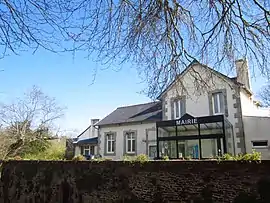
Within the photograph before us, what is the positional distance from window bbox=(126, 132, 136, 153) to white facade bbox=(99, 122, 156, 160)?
0.77ft

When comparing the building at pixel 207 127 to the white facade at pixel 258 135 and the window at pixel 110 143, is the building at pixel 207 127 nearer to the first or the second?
the white facade at pixel 258 135

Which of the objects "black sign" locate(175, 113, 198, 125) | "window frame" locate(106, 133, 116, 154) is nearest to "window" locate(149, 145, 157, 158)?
"window frame" locate(106, 133, 116, 154)

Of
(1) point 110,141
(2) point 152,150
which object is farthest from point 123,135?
(2) point 152,150

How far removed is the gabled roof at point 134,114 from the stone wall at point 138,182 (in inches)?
471

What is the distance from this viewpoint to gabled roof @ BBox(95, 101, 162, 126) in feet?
68.5

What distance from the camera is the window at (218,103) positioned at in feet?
55.3

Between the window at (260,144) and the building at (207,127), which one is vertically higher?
the building at (207,127)

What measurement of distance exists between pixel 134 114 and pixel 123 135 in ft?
7.01

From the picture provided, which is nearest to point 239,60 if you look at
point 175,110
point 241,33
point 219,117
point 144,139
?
point 241,33

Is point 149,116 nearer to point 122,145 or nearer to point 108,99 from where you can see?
point 122,145

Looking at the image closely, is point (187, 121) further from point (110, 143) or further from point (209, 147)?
point (110, 143)

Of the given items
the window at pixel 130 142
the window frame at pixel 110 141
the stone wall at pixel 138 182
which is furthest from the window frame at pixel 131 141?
the stone wall at pixel 138 182

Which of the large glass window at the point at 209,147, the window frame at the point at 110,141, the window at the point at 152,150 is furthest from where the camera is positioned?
the window frame at the point at 110,141

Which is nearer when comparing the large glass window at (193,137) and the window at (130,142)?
the large glass window at (193,137)
